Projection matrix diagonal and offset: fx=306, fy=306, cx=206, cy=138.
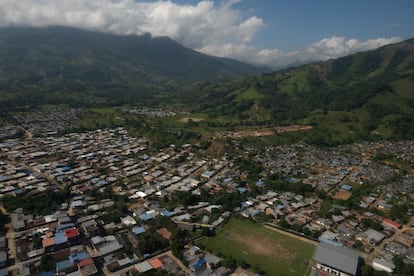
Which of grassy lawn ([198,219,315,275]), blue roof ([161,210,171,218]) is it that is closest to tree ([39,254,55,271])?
blue roof ([161,210,171,218])

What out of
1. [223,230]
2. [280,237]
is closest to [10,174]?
[223,230]

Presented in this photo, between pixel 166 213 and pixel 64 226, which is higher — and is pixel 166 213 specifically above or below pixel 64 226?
below

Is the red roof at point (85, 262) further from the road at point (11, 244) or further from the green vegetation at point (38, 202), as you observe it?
the green vegetation at point (38, 202)

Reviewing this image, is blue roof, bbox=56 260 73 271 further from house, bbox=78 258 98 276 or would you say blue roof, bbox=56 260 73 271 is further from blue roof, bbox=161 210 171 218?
blue roof, bbox=161 210 171 218

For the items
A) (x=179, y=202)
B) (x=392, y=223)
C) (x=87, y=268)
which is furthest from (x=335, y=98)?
(x=87, y=268)

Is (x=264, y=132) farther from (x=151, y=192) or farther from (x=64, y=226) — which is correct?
(x=64, y=226)

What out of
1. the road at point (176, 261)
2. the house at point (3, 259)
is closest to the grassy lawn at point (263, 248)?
the road at point (176, 261)
